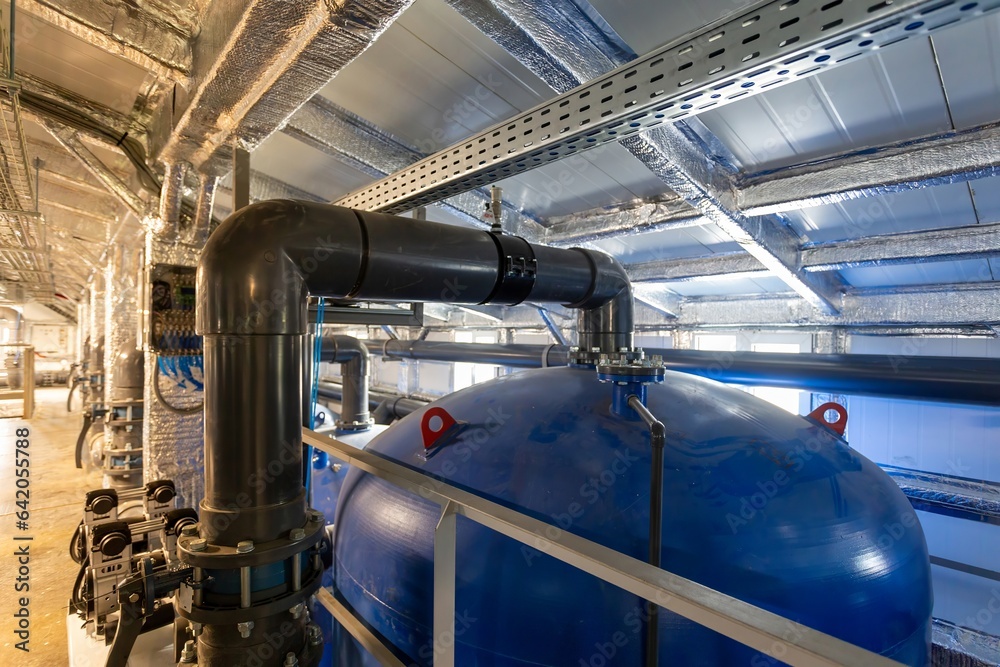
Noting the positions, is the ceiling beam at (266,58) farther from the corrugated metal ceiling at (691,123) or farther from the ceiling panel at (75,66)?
the ceiling panel at (75,66)

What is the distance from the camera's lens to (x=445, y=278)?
127 cm

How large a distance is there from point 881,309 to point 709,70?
2.94 m

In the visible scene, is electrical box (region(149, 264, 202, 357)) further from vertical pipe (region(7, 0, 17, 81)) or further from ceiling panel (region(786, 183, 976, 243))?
ceiling panel (region(786, 183, 976, 243))

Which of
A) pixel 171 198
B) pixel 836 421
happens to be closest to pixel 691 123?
pixel 836 421

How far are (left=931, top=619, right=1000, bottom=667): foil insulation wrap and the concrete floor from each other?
4.19 metres

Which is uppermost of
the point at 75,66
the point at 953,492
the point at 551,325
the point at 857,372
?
the point at 75,66

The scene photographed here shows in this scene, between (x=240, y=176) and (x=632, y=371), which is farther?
(x=240, y=176)

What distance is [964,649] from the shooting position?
6.18ft

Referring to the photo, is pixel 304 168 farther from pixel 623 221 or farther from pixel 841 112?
pixel 841 112

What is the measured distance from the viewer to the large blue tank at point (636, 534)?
919 millimetres

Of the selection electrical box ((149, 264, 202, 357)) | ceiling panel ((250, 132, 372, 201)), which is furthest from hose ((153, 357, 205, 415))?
ceiling panel ((250, 132, 372, 201))

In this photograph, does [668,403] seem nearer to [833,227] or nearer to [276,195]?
[833,227]

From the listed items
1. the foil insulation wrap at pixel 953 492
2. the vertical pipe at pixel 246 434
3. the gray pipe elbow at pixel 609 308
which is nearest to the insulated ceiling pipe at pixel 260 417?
the vertical pipe at pixel 246 434

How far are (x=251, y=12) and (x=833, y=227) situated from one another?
108 inches
